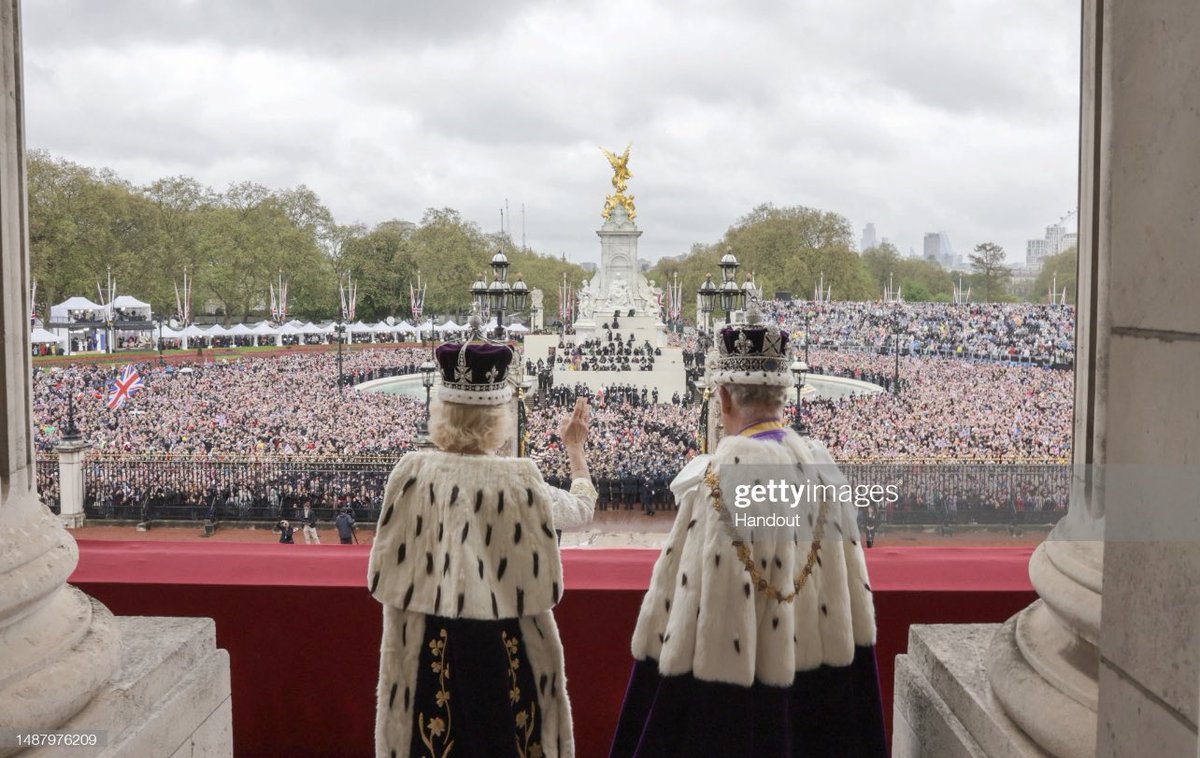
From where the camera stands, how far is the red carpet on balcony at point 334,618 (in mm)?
2898

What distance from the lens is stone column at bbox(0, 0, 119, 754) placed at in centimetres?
170

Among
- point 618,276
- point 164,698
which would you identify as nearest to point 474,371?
point 164,698

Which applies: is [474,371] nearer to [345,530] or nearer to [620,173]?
[345,530]

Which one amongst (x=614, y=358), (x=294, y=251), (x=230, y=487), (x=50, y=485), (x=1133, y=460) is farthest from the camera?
(x=294, y=251)

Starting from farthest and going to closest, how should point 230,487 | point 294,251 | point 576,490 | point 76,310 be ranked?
1. point 294,251
2. point 76,310
3. point 230,487
4. point 576,490

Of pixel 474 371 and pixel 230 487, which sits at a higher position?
pixel 474 371

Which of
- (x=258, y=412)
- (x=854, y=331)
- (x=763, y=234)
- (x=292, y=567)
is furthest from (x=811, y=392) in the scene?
(x=763, y=234)

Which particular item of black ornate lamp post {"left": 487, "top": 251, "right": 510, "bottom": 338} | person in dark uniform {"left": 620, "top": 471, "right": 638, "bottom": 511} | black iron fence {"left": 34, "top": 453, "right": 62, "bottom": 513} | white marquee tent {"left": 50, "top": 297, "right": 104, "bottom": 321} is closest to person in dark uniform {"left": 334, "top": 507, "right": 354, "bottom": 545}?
black ornate lamp post {"left": 487, "top": 251, "right": 510, "bottom": 338}

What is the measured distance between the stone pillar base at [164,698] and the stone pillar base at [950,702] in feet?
5.67

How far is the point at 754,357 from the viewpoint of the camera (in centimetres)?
219

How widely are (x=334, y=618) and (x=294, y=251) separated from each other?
60.5 m

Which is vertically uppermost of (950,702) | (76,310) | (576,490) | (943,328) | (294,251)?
(294,251)

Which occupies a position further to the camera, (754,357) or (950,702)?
(754,357)

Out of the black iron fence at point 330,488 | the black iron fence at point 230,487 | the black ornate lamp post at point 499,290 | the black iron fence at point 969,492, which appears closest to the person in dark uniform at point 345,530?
the black iron fence at point 330,488
